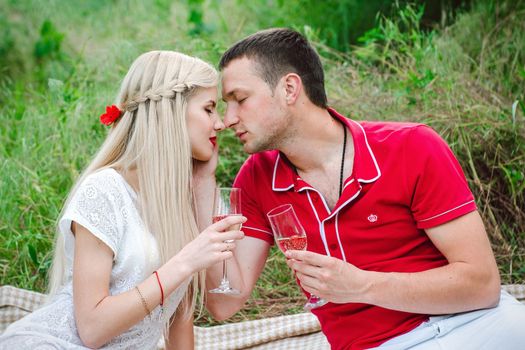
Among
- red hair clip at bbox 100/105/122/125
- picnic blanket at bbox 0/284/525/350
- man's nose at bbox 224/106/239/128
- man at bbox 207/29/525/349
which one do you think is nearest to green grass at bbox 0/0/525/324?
picnic blanket at bbox 0/284/525/350

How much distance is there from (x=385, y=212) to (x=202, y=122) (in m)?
0.90

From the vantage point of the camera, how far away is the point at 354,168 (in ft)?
10.0

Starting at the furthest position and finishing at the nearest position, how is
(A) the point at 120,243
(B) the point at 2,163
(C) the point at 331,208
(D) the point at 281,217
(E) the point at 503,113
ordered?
1. (B) the point at 2,163
2. (E) the point at 503,113
3. (C) the point at 331,208
4. (A) the point at 120,243
5. (D) the point at 281,217

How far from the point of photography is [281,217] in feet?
8.73

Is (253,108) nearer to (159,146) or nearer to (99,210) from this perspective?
(159,146)

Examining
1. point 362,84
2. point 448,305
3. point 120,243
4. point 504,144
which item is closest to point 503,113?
point 504,144

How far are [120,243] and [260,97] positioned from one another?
938 mm

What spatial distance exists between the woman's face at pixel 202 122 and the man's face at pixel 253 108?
104mm

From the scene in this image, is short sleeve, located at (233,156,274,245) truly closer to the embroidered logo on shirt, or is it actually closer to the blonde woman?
the blonde woman

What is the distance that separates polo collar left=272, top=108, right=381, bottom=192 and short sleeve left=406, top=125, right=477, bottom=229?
17 cm

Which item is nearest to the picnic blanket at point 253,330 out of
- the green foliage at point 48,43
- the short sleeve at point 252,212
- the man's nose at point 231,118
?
the short sleeve at point 252,212

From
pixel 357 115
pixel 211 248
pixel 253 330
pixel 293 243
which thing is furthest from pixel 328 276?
pixel 357 115

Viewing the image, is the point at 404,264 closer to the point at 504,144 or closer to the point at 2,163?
the point at 504,144

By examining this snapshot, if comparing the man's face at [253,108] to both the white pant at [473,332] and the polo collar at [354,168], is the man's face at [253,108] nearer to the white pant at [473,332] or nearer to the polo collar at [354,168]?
the polo collar at [354,168]
